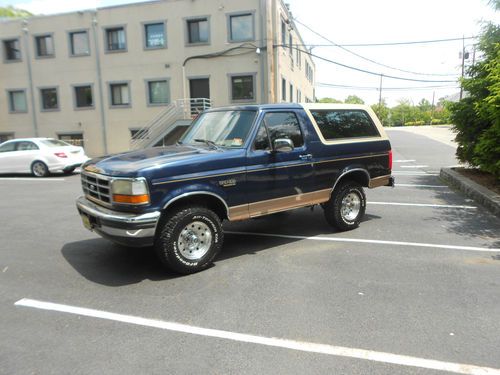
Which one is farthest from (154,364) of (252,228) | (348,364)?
(252,228)

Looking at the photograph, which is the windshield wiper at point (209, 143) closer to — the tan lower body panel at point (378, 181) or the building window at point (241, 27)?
the tan lower body panel at point (378, 181)

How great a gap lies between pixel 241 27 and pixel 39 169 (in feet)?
43.5

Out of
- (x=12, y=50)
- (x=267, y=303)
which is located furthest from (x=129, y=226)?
(x=12, y=50)

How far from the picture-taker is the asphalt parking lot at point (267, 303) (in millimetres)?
3029

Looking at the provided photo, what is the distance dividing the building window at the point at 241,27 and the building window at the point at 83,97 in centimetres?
980

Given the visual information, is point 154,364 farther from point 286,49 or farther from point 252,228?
point 286,49

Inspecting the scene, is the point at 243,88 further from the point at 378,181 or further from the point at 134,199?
the point at 134,199

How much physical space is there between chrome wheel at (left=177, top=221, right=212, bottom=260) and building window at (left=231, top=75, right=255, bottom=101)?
18.5m

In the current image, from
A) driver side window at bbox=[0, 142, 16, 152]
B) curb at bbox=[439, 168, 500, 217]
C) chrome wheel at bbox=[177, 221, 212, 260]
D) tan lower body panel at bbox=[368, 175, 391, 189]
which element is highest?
driver side window at bbox=[0, 142, 16, 152]

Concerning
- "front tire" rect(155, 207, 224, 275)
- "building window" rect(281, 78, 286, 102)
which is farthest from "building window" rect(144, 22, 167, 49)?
"front tire" rect(155, 207, 224, 275)

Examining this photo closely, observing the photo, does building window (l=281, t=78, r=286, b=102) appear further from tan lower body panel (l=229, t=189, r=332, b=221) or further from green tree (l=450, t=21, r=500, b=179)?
tan lower body panel (l=229, t=189, r=332, b=221)

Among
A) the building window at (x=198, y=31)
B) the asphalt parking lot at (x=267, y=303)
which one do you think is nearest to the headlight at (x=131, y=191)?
the asphalt parking lot at (x=267, y=303)

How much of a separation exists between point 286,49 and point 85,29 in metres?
12.4

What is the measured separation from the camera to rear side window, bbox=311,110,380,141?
6082 mm
